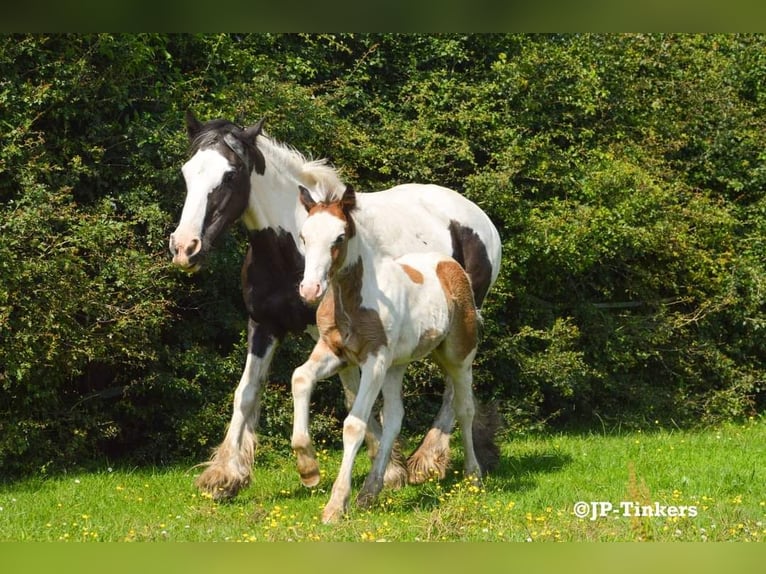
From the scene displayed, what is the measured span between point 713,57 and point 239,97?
20.4 feet

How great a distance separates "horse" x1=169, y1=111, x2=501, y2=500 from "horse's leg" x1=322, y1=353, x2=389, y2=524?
2.76 ft

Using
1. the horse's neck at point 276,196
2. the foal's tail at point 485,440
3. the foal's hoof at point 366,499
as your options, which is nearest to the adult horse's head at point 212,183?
the horse's neck at point 276,196

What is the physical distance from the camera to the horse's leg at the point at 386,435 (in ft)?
19.6

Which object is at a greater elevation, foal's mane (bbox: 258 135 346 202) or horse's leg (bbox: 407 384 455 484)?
foal's mane (bbox: 258 135 346 202)

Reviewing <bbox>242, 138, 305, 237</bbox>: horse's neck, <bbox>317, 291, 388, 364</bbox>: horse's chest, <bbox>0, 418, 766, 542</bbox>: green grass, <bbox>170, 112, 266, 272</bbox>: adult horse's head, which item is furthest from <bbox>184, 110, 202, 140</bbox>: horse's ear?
<bbox>0, 418, 766, 542</bbox>: green grass

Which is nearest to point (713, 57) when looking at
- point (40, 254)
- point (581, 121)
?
point (581, 121)

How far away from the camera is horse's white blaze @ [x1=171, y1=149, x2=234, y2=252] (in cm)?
594

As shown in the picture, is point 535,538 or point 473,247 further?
point 473,247

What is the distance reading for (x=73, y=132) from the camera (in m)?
9.20

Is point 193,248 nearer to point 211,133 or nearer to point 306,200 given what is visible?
point 306,200

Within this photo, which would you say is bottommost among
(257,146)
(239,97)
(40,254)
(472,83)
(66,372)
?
(66,372)

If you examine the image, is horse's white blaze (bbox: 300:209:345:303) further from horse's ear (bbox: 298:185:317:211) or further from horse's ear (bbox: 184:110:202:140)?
horse's ear (bbox: 184:110:202:140)

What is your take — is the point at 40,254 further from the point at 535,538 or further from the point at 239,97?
the point at 535,538

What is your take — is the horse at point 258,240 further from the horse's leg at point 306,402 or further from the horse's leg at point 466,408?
the horse's leg at point 306,402
